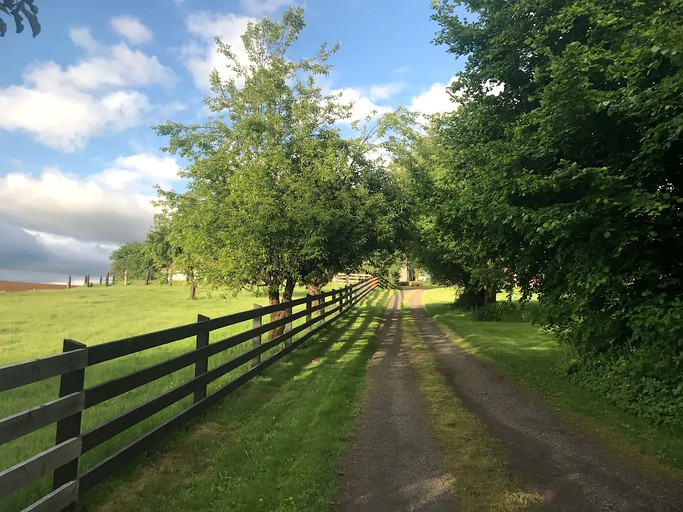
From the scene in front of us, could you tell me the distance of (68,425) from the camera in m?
3.67

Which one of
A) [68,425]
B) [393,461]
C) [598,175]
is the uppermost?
[598,175]

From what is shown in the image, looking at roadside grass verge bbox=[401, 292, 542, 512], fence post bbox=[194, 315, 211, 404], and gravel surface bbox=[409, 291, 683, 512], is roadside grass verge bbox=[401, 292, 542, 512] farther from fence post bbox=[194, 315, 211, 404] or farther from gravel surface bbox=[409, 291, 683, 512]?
fence post bbox=[194, 315, 211, 404]

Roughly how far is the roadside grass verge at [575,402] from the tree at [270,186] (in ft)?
17.2

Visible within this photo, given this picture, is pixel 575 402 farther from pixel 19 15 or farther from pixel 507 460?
pixel 19 15

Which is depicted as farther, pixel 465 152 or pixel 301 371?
pixel 301 371

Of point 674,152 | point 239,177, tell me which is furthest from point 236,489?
point 239,177

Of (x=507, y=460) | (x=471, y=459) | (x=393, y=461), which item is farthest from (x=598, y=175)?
(x=393, y=461)

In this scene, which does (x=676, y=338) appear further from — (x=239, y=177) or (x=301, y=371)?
(x=239, y=177)

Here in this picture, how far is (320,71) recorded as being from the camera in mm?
15953

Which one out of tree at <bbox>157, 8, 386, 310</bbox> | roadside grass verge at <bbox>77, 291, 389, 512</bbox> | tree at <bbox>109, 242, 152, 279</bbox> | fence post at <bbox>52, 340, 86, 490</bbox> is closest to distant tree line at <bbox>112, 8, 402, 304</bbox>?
tree at <bbox>157, 8, 386, 310</bbox>

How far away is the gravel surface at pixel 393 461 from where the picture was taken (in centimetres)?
399

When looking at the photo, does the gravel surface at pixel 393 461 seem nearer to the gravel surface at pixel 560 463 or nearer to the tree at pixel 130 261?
the gravel surface at pixel 560 463

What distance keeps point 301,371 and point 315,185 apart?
19.2 ft

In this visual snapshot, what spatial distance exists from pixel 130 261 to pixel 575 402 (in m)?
103
